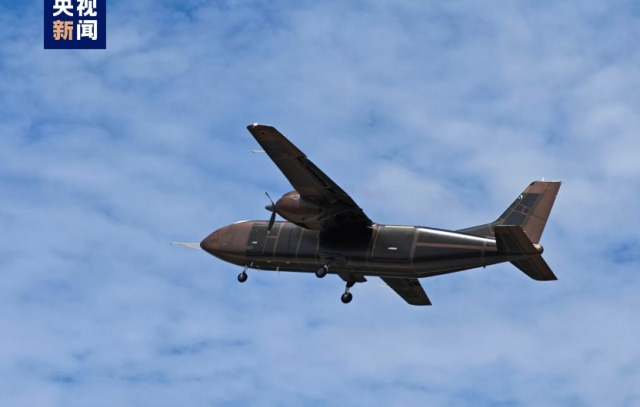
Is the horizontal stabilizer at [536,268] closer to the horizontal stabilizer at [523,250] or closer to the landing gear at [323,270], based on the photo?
the horizontal stabilizer at [523,250]

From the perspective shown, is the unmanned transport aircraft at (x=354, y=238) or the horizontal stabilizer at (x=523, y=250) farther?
the unmanned transport aircraft at (x=354, y=238)

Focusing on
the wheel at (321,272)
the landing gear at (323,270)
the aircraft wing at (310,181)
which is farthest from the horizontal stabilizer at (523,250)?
the wheel at (321,272)

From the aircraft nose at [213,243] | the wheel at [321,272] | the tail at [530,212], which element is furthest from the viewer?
the aircraft nose at [213,243]

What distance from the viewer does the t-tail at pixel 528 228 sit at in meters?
71.9

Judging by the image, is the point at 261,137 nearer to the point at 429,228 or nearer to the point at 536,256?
the point at 429,228

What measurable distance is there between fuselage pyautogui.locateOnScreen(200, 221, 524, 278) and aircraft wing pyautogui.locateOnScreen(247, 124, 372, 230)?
2.54ft

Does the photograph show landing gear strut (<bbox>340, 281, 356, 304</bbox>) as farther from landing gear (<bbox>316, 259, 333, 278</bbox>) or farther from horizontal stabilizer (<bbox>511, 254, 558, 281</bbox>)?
horizontal stabilizer (<bbox>511, 254, 558, 281</bbox>)

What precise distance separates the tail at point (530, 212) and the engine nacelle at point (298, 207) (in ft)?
27.9

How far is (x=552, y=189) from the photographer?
76.9 meters

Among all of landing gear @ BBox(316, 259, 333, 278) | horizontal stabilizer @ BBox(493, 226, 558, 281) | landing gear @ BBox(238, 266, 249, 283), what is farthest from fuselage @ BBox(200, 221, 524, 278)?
horizontal stabilizer @ BBox(493, 226, 558, 281)

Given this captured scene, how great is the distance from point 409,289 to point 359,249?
759 centimetres

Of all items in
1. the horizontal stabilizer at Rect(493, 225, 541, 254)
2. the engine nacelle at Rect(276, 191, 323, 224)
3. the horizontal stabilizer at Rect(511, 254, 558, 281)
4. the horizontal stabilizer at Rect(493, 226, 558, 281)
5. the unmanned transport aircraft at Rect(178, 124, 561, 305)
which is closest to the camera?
the horizontal stabilizer at Rect(493, 225, 541, 254)

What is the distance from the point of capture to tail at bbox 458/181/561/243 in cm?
7600

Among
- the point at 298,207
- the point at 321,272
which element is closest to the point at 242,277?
the point at 321,272
